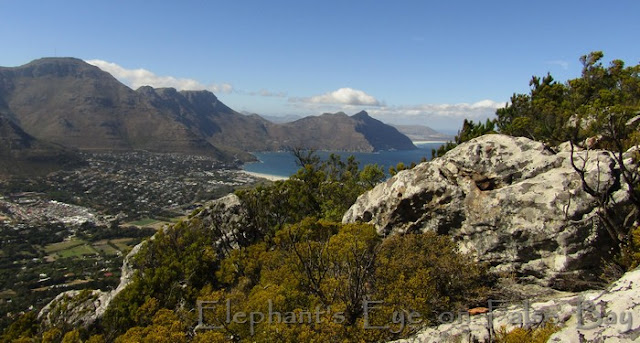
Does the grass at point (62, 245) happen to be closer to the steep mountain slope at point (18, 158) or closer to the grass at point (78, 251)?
the grass at point (78, 251)

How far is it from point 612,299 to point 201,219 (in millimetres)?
28729

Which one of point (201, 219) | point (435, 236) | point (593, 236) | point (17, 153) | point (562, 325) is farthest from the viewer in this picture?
point (17, 153)

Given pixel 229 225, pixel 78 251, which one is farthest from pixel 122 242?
pixel 229 225

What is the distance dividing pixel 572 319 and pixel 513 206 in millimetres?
6804

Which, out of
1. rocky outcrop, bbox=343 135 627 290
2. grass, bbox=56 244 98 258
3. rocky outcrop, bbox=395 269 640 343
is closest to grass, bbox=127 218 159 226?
grass, bbox=56 244 98 258

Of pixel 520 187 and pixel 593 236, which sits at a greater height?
pixel 520 187

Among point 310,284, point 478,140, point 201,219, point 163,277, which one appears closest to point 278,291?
point 310,284

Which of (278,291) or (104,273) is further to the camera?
(104,273)

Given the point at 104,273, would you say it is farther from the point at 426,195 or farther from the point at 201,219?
the point at 426,195

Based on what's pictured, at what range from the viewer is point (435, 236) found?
1669 cm

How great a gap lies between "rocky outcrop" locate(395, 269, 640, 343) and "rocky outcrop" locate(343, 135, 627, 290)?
12.1ft

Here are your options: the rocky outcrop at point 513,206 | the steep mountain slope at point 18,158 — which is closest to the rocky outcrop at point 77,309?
the rocky outcrop at point 513,206

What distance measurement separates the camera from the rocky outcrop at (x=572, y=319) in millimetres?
7117

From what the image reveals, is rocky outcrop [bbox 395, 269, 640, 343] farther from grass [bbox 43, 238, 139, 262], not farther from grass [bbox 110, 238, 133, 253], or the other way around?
grass [bbox 110, 238, 133, 253]
